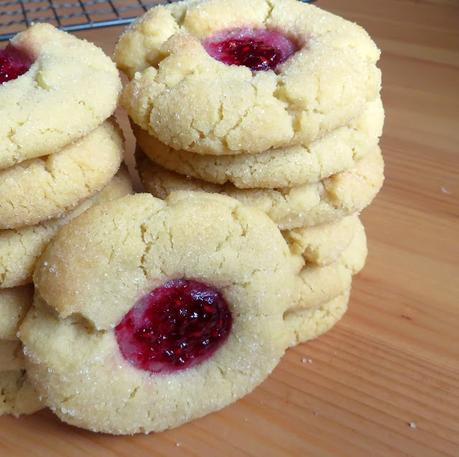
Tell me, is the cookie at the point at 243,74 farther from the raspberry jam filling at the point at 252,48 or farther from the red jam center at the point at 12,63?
the red jam center at the point at 12,63

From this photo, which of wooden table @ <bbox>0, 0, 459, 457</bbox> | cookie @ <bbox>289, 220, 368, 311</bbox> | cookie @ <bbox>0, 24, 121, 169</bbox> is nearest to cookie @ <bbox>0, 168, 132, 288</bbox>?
cookie @ <bbox>0, 24, 121, 169</bbox>

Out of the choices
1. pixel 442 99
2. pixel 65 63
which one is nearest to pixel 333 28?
pixel 65 63

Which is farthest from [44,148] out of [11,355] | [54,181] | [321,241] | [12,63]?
[321,241]

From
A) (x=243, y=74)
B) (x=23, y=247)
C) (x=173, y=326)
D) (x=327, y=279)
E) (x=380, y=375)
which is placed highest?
(x=243, y=74)

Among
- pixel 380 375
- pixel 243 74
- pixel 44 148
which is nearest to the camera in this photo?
pixel 44 148

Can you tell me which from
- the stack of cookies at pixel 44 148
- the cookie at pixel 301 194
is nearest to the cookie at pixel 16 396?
the stack of cookies at pixel 44 148

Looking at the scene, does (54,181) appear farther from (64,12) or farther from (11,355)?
(64,12)
